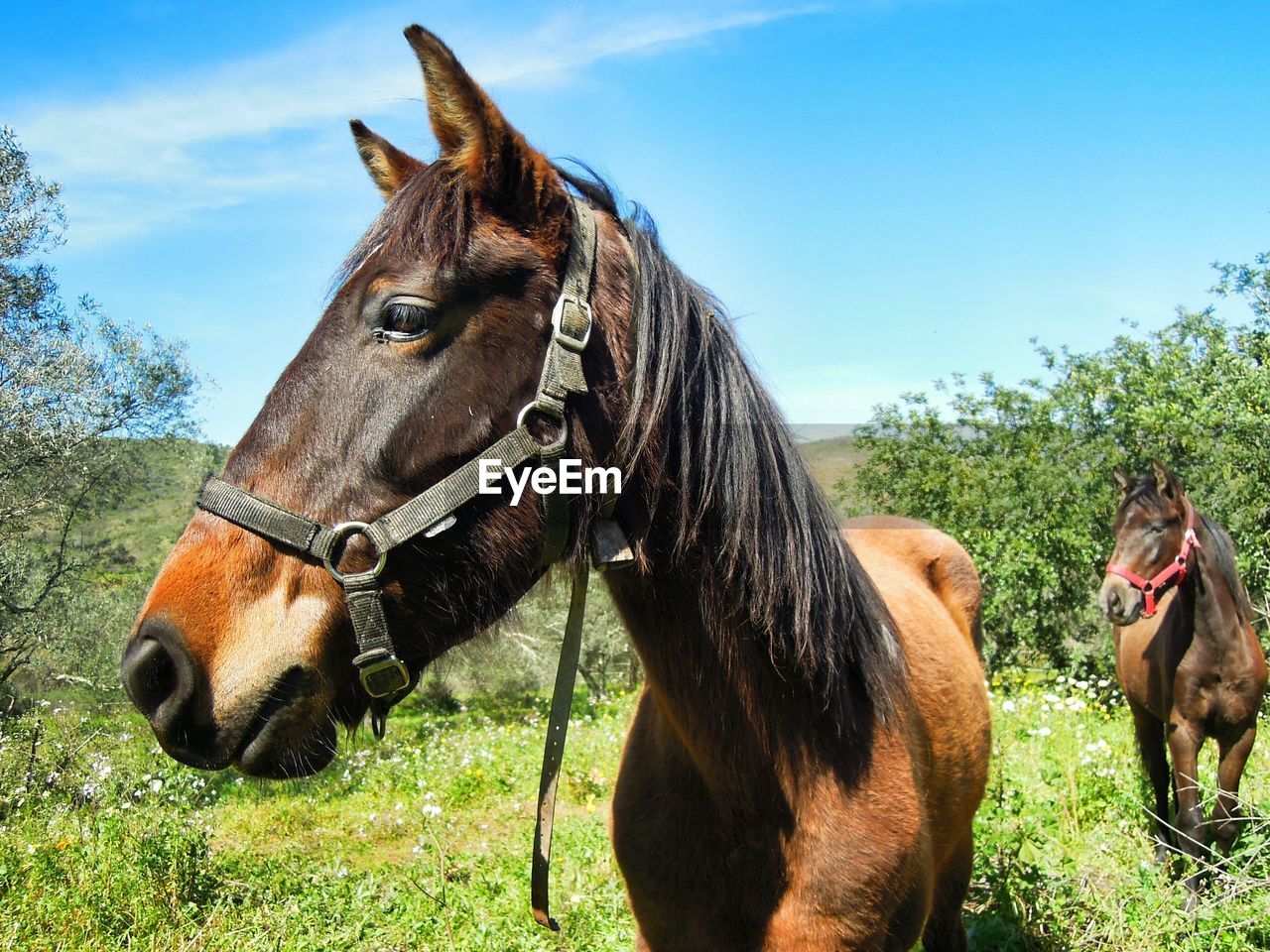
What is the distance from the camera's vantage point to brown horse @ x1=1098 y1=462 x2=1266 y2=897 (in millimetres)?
5273

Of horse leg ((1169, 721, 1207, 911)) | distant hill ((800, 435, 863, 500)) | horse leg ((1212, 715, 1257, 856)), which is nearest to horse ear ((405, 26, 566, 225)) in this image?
horse leg ((1169, 721, 1207, 911))

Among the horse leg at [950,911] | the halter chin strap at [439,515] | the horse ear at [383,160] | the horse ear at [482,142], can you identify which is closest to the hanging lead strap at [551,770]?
the halter chin strap at [439,515]

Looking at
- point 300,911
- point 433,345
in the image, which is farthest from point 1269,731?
point 433,345

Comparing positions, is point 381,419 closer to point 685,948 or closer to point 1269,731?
point 685,948

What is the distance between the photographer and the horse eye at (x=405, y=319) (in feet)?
5.14

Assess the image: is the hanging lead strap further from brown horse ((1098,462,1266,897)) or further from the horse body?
brown horse ((1098,462,1266,897))

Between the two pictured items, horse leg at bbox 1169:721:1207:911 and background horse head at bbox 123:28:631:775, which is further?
horse leg at bbox 1169:721:1207:911

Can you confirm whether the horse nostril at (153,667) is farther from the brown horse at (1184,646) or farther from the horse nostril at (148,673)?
the brown horse at (1184,646)

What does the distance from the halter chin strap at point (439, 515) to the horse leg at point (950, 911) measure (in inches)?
99.8

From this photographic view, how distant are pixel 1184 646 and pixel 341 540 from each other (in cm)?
617

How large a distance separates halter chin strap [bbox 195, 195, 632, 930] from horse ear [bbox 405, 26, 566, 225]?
95 millimetres

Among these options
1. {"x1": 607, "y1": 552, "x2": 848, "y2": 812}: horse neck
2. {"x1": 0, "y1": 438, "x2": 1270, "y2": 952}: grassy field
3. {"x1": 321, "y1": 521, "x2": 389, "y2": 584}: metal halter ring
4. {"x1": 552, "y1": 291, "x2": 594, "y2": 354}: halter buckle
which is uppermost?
{"x1": 552, "y1": 291, "x2": 594, "y2": 354}: halter buckle

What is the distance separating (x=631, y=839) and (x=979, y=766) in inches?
73.1

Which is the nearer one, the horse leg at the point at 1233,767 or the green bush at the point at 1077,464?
the horse leg at the point at 1233,767
